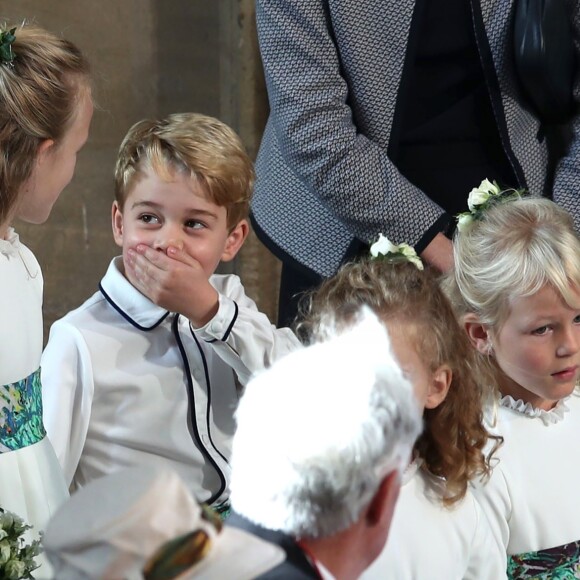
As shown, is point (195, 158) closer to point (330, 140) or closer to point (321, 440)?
point (330, 140)

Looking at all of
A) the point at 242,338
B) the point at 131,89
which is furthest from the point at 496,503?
the point at 131,89

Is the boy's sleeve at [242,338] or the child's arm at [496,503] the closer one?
the child's arm at [496,503]

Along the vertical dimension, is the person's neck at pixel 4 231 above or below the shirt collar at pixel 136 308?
above

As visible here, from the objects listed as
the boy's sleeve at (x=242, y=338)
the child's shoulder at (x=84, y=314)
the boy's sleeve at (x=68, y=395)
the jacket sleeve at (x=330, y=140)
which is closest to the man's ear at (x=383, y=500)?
the boy's sleeve at (x=242, y=338)

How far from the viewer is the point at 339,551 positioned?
1.45 metres

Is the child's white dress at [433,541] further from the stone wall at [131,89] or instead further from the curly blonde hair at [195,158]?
the stone wall at [131,89]

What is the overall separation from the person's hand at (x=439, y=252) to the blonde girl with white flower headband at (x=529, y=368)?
192 millimetres

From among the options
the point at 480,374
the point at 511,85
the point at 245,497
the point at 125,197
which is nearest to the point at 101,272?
the point at 125,197

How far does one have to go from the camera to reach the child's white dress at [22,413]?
2.44 meters

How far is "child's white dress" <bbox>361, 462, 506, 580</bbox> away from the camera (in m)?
2.29

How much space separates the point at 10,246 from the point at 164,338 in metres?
0.45

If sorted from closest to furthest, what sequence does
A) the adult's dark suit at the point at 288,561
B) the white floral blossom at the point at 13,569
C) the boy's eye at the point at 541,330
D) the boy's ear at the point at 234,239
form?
the adult's dark suit at the point at 288,561
the white floral blossom at the point at 13,569
the boy's eye at the point at 541,330
the boy's ear at the point at 234,239

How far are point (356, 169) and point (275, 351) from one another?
0.51m

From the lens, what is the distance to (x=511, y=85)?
10.0ft
